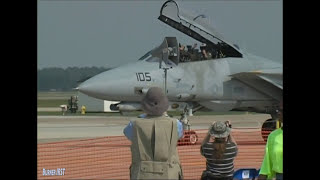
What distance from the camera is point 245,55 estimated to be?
15.6m

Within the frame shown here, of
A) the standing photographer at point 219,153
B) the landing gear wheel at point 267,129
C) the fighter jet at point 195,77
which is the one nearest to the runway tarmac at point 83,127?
the fighter jet at point 195,77

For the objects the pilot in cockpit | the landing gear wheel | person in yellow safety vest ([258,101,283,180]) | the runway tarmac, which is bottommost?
the runway tarmac

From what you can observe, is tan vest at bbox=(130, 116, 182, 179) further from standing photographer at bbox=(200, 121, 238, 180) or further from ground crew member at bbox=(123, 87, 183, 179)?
standing photographer at bbox=(200, 121, 238, 180)

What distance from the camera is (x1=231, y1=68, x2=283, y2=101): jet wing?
578 inches

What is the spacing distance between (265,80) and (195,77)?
1.97 meters

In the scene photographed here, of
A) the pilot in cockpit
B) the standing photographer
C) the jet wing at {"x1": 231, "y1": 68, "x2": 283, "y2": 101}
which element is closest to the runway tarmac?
the pilot in cockpit

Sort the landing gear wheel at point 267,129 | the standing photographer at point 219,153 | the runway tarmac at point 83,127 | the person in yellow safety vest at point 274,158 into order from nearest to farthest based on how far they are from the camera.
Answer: the person in yellow safety vest at point 274,158
the standing photographer at point 219,153
the landing gear wheel at point 267,129
the runway tarmac at point 83,127

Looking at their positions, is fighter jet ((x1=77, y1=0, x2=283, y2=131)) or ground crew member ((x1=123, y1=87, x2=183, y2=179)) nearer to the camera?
ground crew member ((x1=123, y1=87, x2=183, y2=179))

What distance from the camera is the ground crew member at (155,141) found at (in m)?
4.49

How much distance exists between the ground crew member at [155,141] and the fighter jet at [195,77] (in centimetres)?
920

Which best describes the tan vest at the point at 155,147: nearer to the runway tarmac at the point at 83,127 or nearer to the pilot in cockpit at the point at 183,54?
the pilot in cockpit at the point at 183,54

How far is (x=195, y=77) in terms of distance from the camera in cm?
1436

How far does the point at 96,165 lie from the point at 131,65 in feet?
12.8
